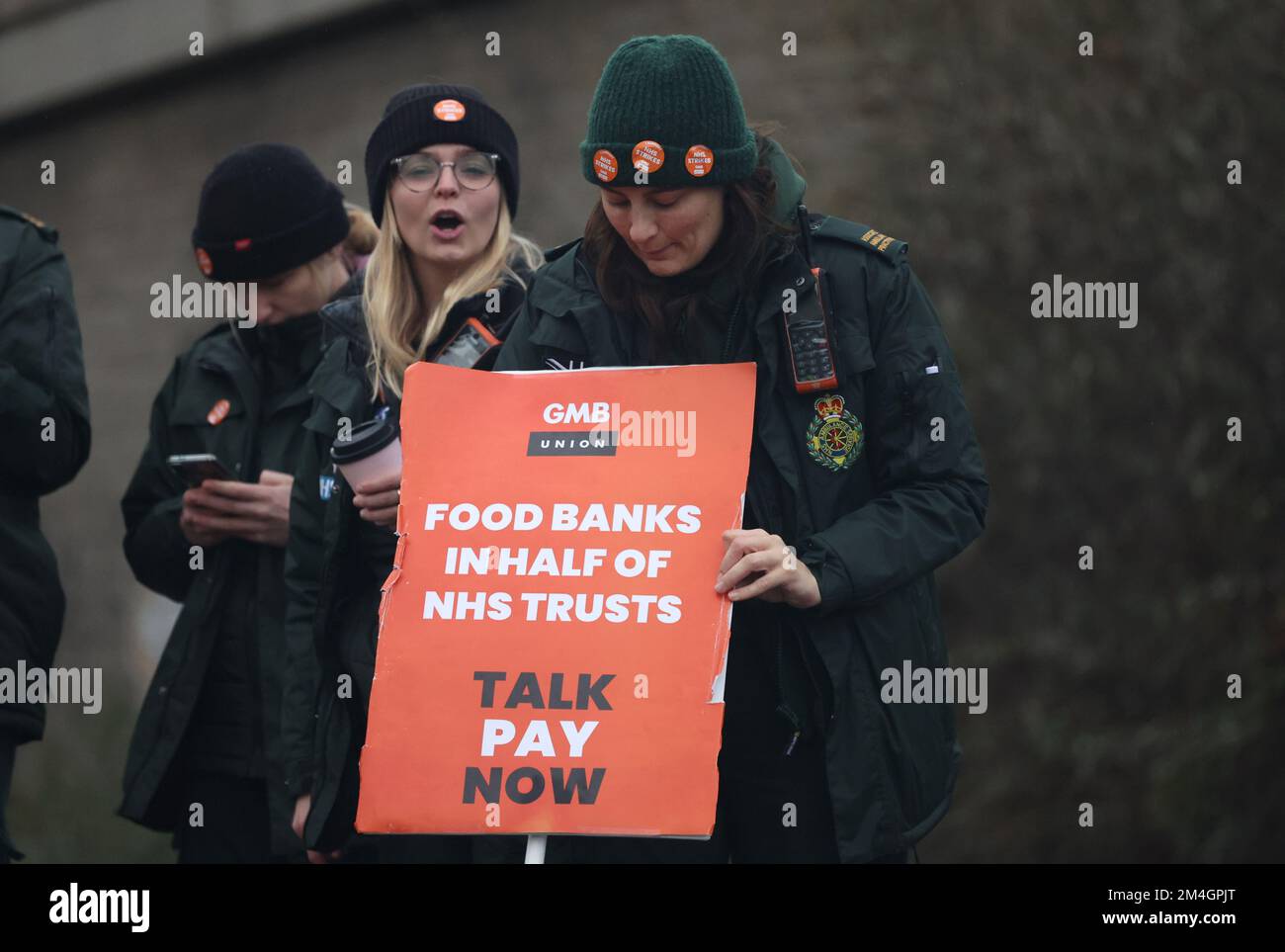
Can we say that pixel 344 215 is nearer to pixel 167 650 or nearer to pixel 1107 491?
pixel 167 650

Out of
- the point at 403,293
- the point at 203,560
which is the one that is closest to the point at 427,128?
the point at 403,293

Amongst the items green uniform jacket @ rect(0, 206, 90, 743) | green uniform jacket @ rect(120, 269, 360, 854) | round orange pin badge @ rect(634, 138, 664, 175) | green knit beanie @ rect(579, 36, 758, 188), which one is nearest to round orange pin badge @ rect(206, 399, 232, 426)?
green uniform jacket @ rect(120, 269, 360, 854)

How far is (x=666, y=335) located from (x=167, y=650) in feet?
6.11

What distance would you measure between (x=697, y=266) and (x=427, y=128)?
3.69 ft

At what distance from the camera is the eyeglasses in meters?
4.19

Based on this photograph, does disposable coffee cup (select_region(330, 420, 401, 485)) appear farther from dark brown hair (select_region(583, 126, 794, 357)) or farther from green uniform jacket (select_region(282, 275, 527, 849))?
dark brown hair (select_region(583, 126, 794, 357))

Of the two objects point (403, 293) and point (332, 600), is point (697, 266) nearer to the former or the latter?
point (403, 293)

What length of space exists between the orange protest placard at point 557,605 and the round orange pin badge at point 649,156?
0.37m

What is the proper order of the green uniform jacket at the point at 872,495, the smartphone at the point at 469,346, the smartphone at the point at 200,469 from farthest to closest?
the smartphone at the point at 200,469, the smartphone at the point at 469,346, the green uniform jacket at the point at 872,495

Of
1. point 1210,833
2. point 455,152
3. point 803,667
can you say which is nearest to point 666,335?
point 803,667

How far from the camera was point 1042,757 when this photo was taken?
22.0 feet

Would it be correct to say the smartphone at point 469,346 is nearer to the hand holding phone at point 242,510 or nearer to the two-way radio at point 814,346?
the hand holding phone at point 242,510

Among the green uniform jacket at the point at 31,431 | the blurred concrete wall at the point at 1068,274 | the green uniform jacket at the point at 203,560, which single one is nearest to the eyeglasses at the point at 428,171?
the green uniform jacket at the point at 203,560

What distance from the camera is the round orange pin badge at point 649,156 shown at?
3.21 m
